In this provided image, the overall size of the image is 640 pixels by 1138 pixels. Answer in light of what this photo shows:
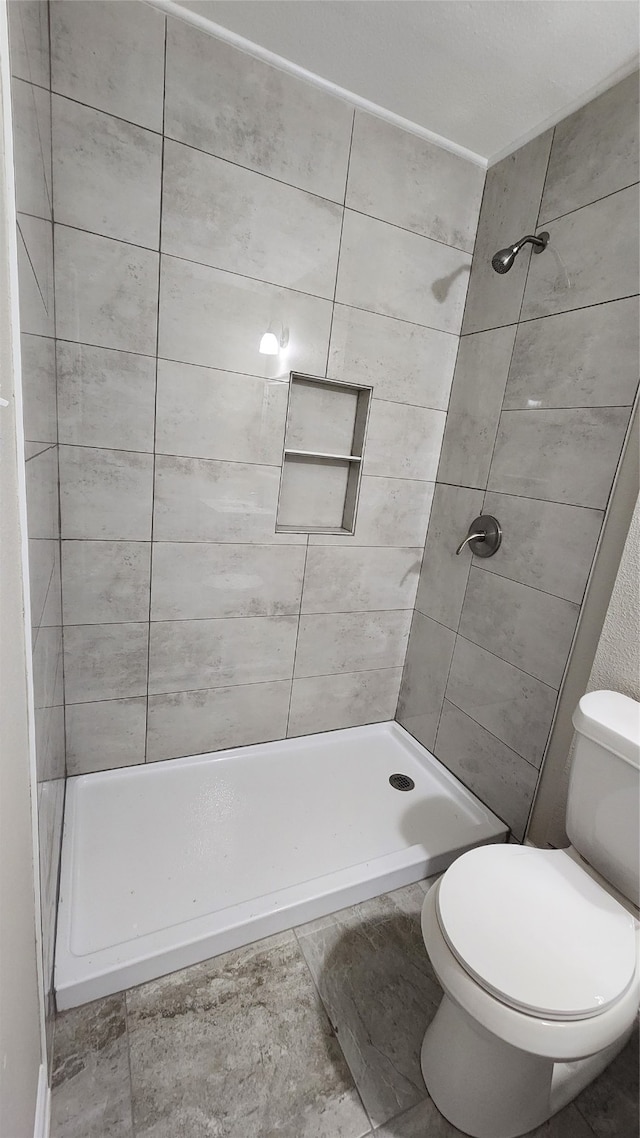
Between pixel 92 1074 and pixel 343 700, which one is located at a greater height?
pixel 343 700

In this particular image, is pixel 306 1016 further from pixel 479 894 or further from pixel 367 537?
pixel 367 537

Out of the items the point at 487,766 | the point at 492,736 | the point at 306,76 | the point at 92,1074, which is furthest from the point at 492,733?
the point at 306,76

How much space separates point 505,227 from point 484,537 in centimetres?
109

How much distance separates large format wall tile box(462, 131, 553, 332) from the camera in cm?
158

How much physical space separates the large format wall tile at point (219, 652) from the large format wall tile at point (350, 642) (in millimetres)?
69

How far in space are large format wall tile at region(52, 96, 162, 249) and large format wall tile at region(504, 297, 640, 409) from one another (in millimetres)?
1222

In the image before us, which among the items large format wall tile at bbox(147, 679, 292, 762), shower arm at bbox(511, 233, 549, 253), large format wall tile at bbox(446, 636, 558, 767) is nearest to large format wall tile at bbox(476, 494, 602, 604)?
large format wall tile at bbox(446, 636, 558, 767)

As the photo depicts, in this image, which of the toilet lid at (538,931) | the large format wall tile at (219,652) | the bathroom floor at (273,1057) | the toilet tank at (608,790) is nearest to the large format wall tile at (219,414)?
the large format wall tile at (219,652)

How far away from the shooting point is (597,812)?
112cm

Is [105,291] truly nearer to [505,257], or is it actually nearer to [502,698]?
[505,257]

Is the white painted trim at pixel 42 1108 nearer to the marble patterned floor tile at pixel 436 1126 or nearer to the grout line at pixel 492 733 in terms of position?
the marble patterned floor tile at pixel 436 1126

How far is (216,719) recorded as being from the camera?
190 centimetres

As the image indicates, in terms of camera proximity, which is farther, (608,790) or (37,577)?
(608,790)

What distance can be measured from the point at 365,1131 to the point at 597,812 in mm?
815
